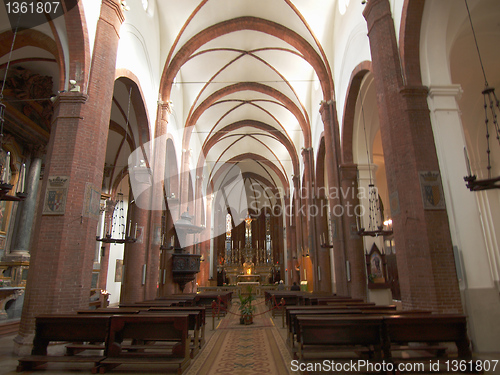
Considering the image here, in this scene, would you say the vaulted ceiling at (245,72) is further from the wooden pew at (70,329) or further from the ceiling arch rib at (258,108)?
the wooden pew at (70,329)

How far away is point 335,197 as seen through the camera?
11.7m

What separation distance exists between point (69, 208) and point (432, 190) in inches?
267

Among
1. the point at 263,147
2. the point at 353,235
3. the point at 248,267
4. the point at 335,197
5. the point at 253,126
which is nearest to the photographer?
the point at 353,235

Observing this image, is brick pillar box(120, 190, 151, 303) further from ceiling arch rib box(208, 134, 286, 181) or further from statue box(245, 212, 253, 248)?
statue box(245, 212, 253, 248)

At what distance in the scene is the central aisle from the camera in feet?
16.0

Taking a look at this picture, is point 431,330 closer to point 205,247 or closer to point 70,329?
point 70,329

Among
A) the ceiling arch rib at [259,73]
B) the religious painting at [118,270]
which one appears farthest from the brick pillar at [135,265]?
the religious painting at [118,270]

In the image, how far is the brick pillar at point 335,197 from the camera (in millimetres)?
11180

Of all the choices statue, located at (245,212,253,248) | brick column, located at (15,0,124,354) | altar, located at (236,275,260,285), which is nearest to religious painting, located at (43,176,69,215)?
brick column, located at (15,0,124,354)

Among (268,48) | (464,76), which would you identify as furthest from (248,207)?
(464,76)

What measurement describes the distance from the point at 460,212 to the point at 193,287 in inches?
641

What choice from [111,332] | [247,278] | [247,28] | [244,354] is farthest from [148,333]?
[247,278]

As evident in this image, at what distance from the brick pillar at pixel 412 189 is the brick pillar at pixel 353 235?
4092mm

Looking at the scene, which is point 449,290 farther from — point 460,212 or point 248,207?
point 248,207
